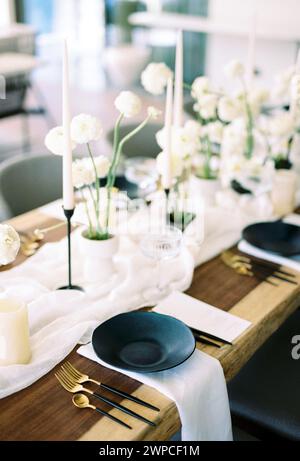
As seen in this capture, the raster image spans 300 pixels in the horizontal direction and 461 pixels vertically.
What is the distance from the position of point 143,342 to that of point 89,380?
0.55ft

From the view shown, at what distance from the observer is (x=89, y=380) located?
119cm

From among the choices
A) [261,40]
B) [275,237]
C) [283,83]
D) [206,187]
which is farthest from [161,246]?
[261,40]

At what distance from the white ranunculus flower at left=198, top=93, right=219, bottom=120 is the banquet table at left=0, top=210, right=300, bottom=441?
652 mm

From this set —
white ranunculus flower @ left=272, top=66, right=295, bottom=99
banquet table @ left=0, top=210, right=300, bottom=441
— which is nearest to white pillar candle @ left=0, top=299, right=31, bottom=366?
banquet table @ left=0, top=210, right=300, bottom=441

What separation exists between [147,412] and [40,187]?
145 cm

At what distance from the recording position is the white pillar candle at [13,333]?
117 centimetres

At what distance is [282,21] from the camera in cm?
580

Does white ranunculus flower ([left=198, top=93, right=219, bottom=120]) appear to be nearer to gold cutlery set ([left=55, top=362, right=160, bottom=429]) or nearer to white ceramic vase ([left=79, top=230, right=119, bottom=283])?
white ceramic vase ([left=79, top=230, right=119, bottom=283])

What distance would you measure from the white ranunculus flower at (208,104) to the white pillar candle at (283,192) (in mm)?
331

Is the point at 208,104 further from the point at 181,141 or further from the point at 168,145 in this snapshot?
the point at 168,145

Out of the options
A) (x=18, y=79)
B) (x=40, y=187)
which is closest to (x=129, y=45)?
(x=18, y=79)

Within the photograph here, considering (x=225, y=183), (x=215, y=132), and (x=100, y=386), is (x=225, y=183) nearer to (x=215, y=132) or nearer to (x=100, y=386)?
(x=215, y=132)

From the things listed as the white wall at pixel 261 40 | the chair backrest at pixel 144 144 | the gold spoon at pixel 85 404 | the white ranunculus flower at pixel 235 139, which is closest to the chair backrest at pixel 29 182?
the chair backrest at pixel 144 144

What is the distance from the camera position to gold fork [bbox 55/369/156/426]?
109 cm
